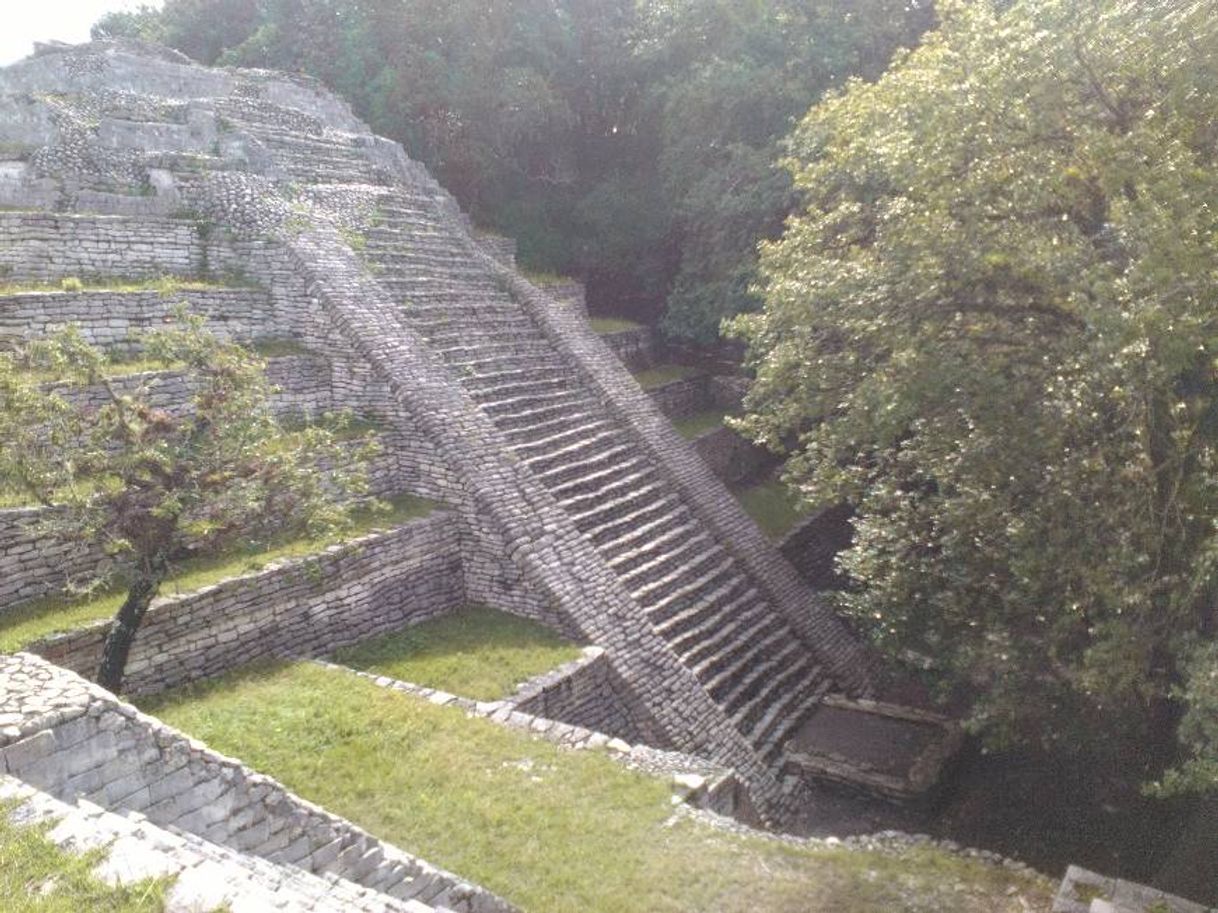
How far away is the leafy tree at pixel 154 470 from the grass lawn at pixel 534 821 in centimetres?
155

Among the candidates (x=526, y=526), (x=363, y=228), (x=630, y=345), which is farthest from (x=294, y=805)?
(x=630, y=345)

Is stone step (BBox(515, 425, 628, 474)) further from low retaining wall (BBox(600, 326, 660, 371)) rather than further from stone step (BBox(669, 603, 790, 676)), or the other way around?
low retaining wall (BBox(600, 326, 660, 371))

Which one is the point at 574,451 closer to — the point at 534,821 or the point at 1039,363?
the point at 1039,363

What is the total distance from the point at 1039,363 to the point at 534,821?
20.2 feet

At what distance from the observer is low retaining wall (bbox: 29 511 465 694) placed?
8.43 meters

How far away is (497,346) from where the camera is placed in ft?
47.3

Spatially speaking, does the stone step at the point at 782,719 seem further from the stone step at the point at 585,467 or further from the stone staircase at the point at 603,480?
the stone step at the point at 585,467

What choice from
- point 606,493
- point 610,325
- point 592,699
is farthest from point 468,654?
point 610,325

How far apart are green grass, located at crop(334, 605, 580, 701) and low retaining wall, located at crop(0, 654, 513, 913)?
10.6 feet

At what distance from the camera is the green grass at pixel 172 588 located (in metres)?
8.12

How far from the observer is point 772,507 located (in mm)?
16438

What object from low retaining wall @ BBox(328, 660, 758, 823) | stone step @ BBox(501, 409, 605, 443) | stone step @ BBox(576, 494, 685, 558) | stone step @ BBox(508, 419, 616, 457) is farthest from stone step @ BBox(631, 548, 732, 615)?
low retaining wall @ BBox(328, 660, 758, 823)

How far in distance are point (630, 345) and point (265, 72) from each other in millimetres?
9455

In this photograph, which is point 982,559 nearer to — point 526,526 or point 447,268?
point 526,526
